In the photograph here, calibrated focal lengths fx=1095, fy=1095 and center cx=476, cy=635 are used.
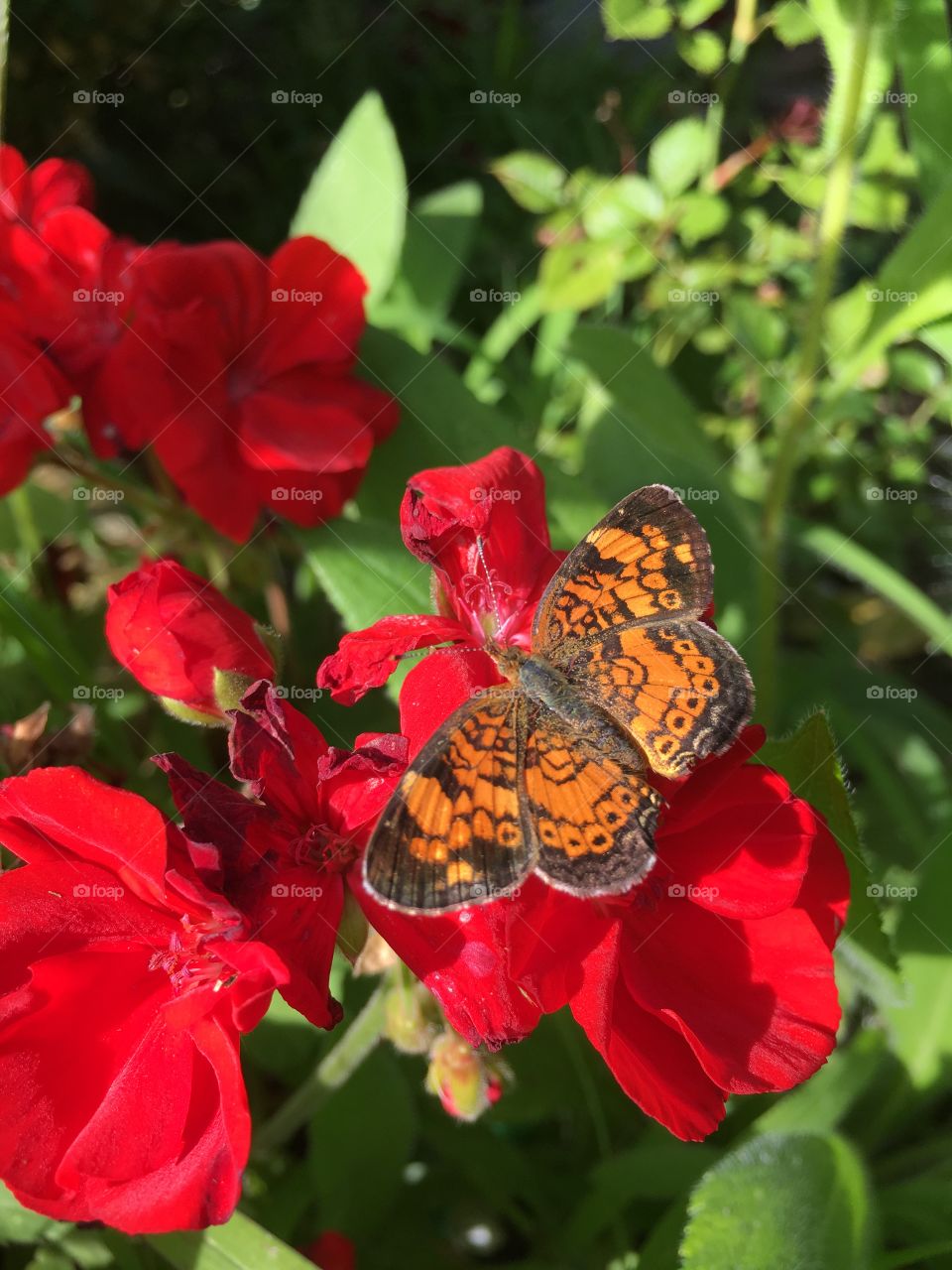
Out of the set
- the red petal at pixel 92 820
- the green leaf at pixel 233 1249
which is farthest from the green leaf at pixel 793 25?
the green leaf at pixel 233 1249

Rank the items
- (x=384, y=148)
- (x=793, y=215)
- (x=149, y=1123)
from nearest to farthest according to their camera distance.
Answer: (x=149, y=1123), (x=384, y=148), (x=793, y=215)

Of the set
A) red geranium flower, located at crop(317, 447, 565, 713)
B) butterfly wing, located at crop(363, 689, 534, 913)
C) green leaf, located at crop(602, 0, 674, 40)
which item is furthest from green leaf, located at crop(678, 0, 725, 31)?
butterfly wing, located at crop(363, 689, 534, 913)

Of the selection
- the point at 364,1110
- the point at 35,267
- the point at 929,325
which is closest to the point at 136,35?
the point at 35,267

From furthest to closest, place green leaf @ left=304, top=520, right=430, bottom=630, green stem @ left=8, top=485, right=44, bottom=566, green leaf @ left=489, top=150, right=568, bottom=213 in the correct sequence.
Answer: green leaf @ left=489, top=150, right=568, bottom=213 < green stem @ left=8, top=485, right=44, bottom=566 < green leaf @ left=304, top=520, right=430, bottom=630

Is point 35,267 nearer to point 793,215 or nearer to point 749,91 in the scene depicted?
point 793,215

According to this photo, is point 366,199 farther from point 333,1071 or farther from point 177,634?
point 333,1071

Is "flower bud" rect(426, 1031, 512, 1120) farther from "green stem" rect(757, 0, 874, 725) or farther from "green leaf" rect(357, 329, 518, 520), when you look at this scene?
"green stem" rect(757, 0, 874, 725)
